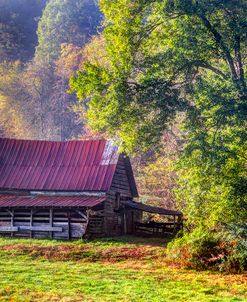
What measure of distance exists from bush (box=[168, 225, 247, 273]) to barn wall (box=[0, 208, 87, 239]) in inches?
368

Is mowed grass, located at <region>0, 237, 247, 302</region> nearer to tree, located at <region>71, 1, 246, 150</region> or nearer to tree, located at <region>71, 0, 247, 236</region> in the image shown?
tree, located at <region>71, 0, 247, 236</region>

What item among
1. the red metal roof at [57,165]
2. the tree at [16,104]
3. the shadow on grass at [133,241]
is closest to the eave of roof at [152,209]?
the shadow on grass at [133,241]

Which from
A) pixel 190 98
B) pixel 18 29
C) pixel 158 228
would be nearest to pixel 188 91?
pixel 190 98

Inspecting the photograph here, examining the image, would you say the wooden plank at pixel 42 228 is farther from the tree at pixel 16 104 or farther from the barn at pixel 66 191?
the tree at pixel 16 104

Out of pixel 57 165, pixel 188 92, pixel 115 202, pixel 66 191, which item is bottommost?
pixel 115 202

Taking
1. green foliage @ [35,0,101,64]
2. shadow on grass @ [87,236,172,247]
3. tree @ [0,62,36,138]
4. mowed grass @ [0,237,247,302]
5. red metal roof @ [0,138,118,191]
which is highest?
green foliage @ [35,0,101,64]

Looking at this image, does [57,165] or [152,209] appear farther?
[57,165]

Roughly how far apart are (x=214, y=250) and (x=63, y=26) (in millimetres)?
60838

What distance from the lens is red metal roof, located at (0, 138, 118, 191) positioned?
1193 inches

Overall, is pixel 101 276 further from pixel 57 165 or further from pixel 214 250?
pixel 57 165

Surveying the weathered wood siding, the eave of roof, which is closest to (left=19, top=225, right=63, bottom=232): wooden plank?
the weathered wood siding

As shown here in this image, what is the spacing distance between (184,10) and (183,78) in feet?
9.37

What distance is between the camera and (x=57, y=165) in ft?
106

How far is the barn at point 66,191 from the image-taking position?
2773 centimetres
